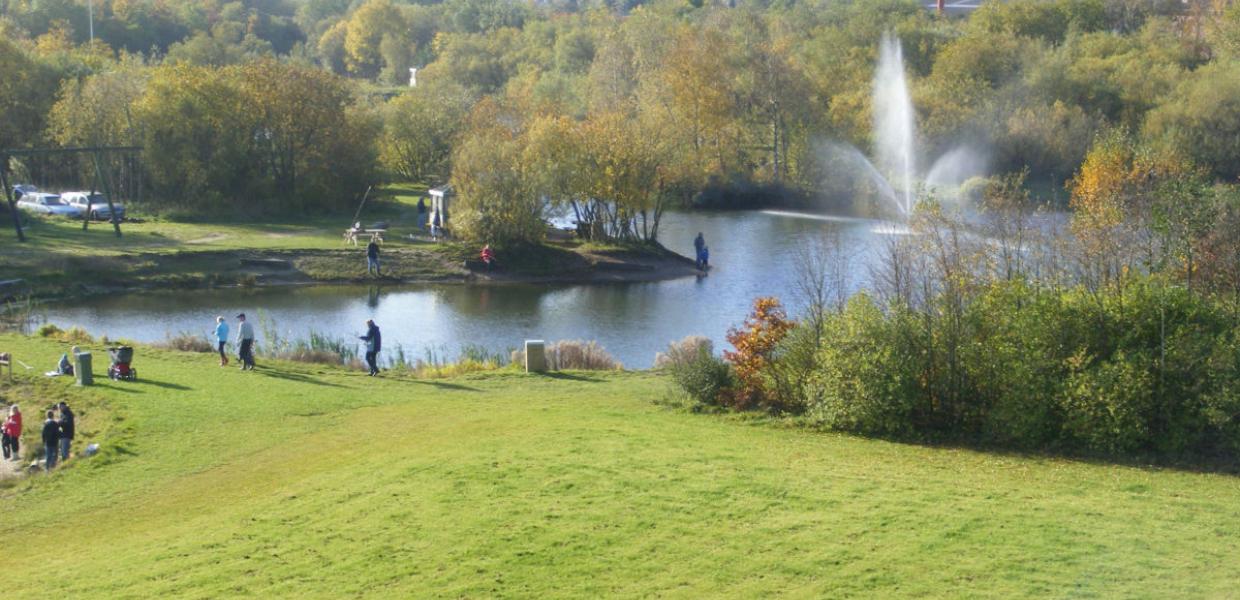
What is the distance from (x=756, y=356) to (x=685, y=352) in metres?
3.20

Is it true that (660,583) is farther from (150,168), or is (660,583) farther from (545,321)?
(150,168)

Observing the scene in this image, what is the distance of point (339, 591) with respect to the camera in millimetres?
17000

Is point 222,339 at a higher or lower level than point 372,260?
lower

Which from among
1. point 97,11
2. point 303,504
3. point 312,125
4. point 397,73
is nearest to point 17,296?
point 312,125

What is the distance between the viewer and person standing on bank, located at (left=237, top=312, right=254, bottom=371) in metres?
31.3

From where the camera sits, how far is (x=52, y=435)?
24047mm

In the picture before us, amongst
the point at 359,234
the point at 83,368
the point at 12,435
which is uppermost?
the point at 359,234

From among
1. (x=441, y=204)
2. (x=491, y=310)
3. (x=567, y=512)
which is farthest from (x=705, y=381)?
(x=441, y=204)

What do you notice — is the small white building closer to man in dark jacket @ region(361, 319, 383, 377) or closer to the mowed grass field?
man in dark jacket @ region(361, 319, 383, 377)

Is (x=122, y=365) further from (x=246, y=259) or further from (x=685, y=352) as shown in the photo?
(x=246, y=259)

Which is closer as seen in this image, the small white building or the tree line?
the small white building

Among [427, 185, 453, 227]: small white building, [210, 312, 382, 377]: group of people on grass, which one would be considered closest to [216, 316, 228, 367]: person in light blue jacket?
[210, 312, 382, 377]: group of people on grass

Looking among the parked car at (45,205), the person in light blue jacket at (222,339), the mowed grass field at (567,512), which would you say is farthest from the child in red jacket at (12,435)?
the parked car at (45,205)

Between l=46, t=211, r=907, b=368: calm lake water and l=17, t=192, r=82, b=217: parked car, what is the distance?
14.8 metres
